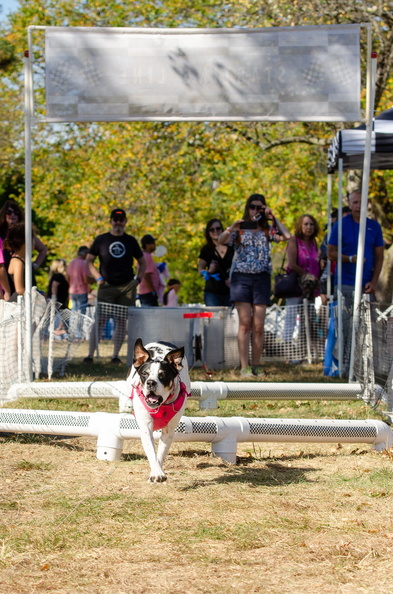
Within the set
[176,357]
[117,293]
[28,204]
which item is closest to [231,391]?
[176,357]

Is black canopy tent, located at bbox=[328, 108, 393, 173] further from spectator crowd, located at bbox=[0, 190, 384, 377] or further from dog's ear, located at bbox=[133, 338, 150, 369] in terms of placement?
dog's ear, located at bbox=[133, 338, 150, 369]

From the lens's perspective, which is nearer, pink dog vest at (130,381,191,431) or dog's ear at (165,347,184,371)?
pink dog vest at (130,381,191,431)

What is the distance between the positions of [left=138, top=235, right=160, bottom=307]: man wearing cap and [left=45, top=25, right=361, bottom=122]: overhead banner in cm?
568

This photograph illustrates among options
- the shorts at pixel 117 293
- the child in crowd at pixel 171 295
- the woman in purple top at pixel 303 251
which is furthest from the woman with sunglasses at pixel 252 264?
the child in crowd at pixel 171 295

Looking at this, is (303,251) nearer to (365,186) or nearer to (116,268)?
(116,268)

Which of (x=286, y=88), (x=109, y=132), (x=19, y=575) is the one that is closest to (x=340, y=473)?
(x=19, y=575)

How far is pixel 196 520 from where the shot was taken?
13.9 ft

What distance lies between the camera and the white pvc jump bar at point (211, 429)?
5695 mm

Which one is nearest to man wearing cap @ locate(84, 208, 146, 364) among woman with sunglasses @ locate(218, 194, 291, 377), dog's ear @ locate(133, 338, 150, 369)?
woman with sunglasses @ locate(218, 194, 291, 377)

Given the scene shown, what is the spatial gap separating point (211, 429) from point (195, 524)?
1.54m

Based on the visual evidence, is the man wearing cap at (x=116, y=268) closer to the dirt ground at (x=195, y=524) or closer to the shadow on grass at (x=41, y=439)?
the shadow on grass at (x=41, y=439)

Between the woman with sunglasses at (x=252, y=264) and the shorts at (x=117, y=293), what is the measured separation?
6.97 ft

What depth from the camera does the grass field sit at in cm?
341

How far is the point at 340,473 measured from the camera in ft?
18.1
